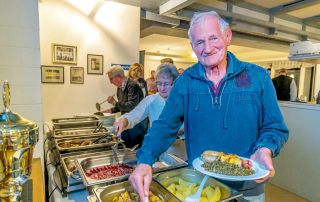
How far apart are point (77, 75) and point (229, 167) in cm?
283

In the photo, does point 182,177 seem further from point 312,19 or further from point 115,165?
point 312,19

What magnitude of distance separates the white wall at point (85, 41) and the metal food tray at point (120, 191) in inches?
97.8

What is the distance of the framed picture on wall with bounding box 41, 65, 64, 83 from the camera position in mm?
2908

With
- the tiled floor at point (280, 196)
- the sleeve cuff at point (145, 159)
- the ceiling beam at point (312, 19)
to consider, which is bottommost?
Result: the tiled floor at point (280, 196)

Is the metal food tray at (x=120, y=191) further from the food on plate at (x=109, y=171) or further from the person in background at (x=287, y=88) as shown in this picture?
the person in background at (x=287, y=88)

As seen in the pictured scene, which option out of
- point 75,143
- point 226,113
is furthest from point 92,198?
point 75,143

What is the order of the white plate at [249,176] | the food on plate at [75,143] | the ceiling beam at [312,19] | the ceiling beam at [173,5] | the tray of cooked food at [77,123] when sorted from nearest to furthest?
the white plate at [249,176] → the food on plate at [75,143] → the tray of cooked food at [77,123] → the ceiling beam at [173,5] → the ceiling beam at [312,19]

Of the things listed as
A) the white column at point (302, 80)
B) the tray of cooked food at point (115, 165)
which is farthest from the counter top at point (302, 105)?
the white column at point (302, 80)

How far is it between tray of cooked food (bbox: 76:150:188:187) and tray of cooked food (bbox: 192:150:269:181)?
28cm

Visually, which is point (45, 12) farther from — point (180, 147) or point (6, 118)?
point (6, 118)

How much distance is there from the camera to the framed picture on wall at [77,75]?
10.2 feet

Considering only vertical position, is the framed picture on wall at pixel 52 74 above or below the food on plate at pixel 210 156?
above

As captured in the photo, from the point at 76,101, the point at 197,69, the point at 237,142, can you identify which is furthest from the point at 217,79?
the point at 76,101

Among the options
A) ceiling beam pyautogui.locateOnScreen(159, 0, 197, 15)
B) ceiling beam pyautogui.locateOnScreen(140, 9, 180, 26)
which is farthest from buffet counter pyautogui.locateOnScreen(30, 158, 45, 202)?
ceiling beam pyautogui.locateOnScreen(140, 9, 180, 26)
